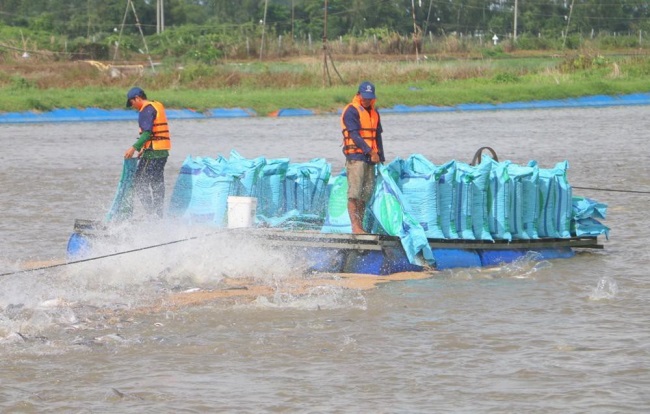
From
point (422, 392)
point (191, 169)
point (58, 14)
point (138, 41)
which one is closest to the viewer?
point (422, 392)

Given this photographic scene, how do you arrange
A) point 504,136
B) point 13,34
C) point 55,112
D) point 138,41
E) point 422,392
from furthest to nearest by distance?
point 138,41 → point 13,34 → point 55,112 → point 504,136 → point 422,392

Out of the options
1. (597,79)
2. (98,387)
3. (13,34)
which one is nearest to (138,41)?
(13,34)

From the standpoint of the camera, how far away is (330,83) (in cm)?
4375

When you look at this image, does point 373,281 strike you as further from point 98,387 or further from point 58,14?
point 58,14

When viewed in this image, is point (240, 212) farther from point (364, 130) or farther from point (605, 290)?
point (605, 290)

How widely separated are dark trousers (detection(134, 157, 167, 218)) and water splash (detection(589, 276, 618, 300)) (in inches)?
185

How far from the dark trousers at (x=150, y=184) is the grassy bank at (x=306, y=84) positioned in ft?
77.0

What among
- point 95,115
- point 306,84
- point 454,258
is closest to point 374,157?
point 454,258

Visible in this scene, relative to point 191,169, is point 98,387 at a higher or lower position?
lower

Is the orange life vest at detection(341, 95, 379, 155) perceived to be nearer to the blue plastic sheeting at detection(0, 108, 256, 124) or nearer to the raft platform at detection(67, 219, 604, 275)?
the raft platform at detection(67, 219, 604, 275)

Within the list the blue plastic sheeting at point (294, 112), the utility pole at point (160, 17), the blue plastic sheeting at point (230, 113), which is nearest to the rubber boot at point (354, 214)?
the blue plastic sheeting at point (230, 113)

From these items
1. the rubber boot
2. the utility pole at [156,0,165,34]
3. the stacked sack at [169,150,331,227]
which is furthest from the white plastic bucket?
the utility pole at [156,0,165,34]

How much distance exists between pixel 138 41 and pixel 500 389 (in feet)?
187

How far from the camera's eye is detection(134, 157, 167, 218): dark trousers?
13.0 m
